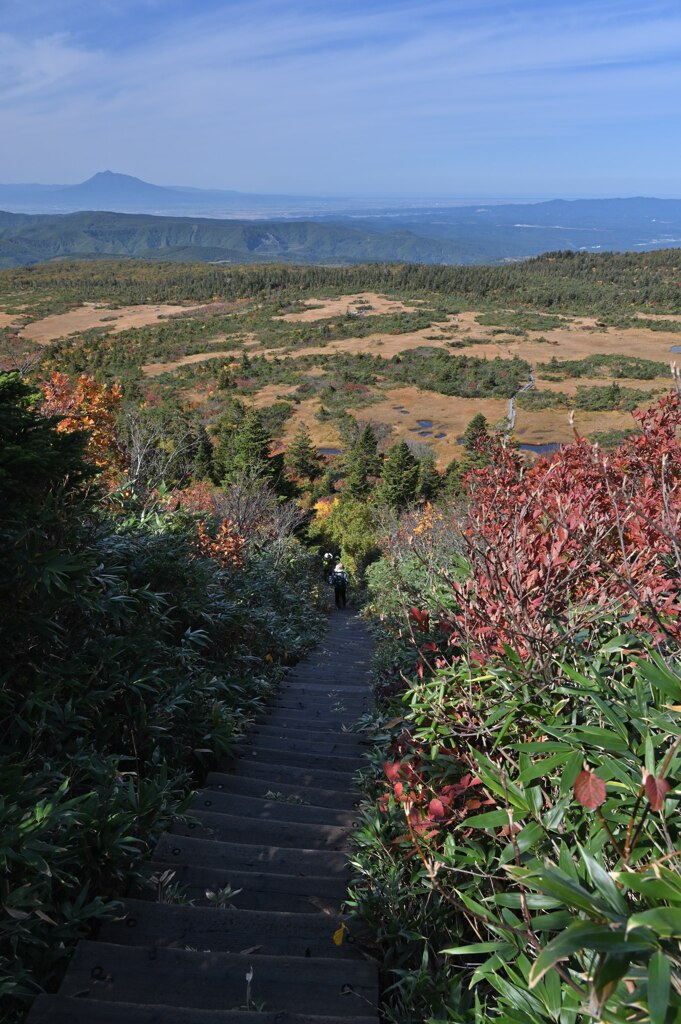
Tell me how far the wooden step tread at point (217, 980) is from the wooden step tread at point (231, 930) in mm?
117

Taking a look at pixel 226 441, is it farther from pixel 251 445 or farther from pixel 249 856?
pixel 249 856

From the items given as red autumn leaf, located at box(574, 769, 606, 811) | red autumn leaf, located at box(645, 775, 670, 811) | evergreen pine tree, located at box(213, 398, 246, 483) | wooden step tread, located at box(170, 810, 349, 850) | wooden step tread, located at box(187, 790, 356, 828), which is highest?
red autumn leaf, located at box(645, 775, 670, 811)

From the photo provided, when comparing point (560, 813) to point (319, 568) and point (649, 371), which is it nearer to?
point (319, 568)

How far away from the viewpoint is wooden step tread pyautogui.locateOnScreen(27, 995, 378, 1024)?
1796 millimetres

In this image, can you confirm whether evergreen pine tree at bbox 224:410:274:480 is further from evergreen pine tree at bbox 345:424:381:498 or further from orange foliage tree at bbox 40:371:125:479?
orange foliage tree at bbox 40:371:125:479

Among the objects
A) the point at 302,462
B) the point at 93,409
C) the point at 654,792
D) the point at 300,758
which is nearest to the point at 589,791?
the point at 654,792

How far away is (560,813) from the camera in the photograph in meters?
1.66

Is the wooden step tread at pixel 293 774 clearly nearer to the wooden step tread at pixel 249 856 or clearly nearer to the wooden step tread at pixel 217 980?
the wooden step tread at pixel 249 856

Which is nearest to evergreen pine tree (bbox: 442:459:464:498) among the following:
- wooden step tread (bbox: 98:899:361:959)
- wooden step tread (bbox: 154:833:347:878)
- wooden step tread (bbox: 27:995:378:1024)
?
wooden step tread (bbox: 154:833:347:878)

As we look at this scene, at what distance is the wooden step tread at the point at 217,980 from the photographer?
75.3 inches

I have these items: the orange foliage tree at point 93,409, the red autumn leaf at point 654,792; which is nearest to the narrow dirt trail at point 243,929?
the red autumn leaf at point 654,792

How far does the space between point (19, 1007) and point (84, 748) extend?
4.12 feet

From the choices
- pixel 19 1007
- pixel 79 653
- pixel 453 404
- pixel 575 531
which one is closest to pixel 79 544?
pixel 79 653

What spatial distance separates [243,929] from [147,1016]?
0.48 meters
